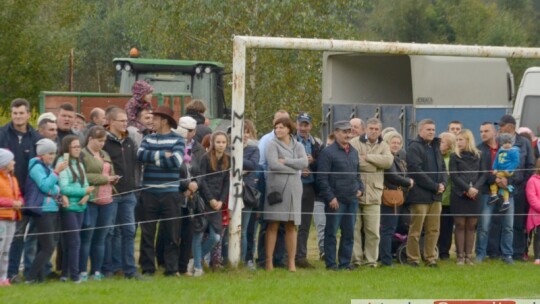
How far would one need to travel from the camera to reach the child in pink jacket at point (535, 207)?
16375mm

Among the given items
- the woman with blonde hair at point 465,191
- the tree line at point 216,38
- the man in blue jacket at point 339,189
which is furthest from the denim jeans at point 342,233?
the tree line at point 216,38

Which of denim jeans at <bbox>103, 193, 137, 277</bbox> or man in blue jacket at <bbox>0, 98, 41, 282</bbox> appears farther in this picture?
denim jeans at <bbox>103, 193, 137, 277</bbox>

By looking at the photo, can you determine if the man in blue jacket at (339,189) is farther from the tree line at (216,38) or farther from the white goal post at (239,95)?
the tree line at (216,38)

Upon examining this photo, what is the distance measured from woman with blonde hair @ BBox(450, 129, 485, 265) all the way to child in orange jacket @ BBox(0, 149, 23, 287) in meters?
6.26

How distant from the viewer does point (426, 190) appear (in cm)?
1560

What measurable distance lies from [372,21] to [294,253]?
52.6 m

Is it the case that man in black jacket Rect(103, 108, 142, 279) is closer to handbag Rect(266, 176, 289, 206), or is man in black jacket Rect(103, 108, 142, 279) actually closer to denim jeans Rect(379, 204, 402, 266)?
handbag Rect(266, 176, 289, 206)

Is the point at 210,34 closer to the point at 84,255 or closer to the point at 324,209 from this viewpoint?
the point at 324,209

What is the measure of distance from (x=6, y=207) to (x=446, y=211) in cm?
669

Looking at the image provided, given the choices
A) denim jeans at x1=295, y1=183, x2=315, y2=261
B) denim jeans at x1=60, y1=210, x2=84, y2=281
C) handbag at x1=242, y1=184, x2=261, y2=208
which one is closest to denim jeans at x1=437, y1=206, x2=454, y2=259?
denim jeans at x1=295, y1=183, x2=315, y2=261

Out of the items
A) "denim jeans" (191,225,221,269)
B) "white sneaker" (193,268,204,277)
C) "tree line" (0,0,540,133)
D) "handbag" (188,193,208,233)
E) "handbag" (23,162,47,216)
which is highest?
"tree line" (0,0,540,133)

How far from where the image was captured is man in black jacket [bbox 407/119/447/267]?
1556 cm

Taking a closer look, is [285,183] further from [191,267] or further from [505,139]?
[505,139]

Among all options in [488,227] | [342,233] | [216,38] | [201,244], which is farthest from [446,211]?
[216,38]
